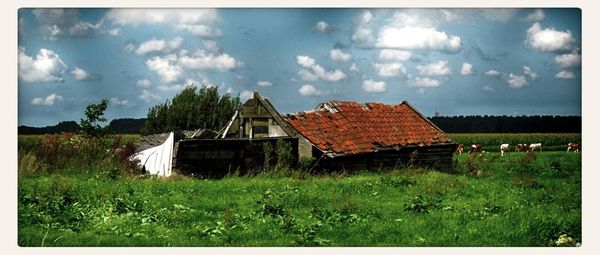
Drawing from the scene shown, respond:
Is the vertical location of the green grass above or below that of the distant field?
below

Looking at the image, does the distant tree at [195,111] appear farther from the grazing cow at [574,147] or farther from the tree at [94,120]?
the grazing cow at [574,147]

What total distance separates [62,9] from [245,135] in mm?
7703

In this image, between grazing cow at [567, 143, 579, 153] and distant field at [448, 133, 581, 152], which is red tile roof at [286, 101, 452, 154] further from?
grazing cow at [567, 143, 579, 153]


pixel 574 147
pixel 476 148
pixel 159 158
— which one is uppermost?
pixel 574 147

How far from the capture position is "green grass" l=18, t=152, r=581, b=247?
10062mm

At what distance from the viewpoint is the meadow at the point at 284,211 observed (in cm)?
1007

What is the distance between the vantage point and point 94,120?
1421 centimetres

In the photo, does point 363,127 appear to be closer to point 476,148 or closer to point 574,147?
point 574,147

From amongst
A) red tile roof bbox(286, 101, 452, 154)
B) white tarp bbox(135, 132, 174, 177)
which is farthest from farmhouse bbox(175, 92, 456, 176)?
white tarp bbox(135, 132, 174, 177)

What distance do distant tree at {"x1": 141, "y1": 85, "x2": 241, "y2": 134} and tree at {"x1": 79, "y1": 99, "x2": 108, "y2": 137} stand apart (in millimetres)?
18797

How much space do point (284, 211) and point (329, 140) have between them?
7.48 m

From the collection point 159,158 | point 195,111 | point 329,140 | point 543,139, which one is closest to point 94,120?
point 159,158

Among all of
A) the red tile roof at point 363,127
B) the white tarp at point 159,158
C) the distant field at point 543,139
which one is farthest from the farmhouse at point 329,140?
the distant field at point 543,139

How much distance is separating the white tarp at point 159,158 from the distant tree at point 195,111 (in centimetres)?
1744
